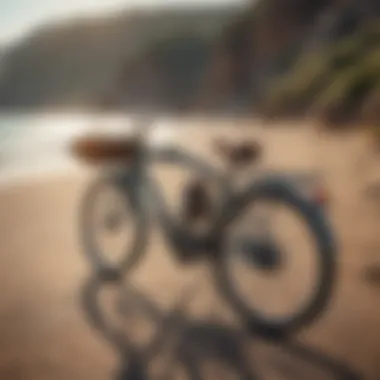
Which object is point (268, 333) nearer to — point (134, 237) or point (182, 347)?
point (182, 347)

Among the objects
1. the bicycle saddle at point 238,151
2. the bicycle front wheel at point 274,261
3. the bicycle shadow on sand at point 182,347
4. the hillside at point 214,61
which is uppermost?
the hillside at point 214,61

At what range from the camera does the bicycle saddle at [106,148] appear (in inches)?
39.4

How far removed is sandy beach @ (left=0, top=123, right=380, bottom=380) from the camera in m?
0.93

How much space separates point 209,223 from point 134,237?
0.11 metres

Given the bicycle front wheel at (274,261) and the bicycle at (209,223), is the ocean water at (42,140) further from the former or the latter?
the bicycle front wheel at (274,261)

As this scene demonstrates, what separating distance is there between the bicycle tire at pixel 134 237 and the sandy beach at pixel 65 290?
0.04 ft

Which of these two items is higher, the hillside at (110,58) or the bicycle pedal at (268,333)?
the hillside at (110,58)

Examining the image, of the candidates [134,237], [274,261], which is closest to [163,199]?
[134,237]

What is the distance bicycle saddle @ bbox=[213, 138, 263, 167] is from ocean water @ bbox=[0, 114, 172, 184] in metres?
0.10

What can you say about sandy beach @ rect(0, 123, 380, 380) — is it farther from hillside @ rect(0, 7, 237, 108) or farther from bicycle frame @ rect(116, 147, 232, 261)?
hillside @ rect(0, 7, 237, 108)

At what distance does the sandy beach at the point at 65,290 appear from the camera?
93cm

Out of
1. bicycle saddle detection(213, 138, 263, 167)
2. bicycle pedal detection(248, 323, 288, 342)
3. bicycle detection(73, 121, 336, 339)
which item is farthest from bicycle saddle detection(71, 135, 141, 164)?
bicycle pedal detection(248, 323, 288, 342)

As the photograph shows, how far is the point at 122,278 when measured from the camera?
1.00 metres

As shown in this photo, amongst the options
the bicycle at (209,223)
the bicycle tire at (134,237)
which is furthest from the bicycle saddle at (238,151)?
the bicycle tire at (134,237)
